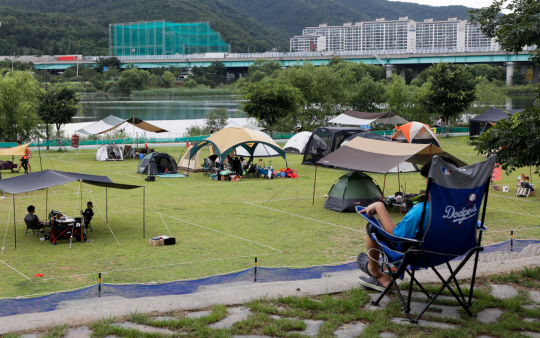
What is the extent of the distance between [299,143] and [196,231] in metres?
20.1

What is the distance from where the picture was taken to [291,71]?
46.7 meters

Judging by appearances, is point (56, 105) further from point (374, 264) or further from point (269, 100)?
point (374, 264)

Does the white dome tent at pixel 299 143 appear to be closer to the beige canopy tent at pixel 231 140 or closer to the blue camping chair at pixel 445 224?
the beige canopy tent at pixel 231 140

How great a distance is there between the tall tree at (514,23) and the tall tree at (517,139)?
50.1 inches

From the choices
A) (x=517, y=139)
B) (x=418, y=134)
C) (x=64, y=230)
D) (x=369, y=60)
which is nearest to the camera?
(x=517, y=139)

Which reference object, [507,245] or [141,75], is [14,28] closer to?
[141,75]

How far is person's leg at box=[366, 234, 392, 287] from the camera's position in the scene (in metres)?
6.15

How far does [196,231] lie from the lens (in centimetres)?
1320

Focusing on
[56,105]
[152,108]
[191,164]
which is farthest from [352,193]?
[152,108]

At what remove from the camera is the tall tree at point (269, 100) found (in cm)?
3906

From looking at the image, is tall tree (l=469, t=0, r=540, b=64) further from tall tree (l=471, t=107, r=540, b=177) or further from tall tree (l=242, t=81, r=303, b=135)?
tall tree (l=242, t=81, r=303, b=135)

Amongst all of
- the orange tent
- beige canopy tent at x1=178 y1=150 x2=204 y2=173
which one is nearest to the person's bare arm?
beige canopy tent at x1=178 y1=150 x2=204 y2=173

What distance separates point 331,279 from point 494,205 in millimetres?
11719

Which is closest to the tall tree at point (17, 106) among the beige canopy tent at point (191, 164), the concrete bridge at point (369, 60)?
the beige canopy tent at point (191, 164)
